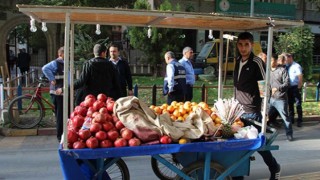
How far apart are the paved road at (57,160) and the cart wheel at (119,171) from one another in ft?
3.00

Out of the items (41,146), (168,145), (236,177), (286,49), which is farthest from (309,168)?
(286,49)

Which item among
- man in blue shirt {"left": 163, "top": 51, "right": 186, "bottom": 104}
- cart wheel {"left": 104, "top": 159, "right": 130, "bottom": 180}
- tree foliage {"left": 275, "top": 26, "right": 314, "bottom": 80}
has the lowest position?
cart wheel {"left": 104, "top": 159, "right": 130, "bottom": 180}

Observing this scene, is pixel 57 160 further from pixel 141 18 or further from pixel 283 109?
pixel 283 109

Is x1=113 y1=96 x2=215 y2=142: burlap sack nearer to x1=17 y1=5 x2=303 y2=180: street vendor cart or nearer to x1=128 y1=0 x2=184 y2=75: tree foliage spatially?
x1=17 y1=5 x2=303 y2=180: street vendor cart

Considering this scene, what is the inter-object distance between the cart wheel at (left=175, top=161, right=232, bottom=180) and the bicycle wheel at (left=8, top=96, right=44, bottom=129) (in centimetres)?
575

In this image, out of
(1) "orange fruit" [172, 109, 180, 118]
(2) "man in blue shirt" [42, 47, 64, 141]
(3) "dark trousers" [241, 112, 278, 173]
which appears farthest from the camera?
(2) "man in blue shirt" [42, 47, 64, 141]

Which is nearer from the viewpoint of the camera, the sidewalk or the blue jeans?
the sidewalk

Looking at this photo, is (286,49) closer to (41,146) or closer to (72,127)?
(41,146)

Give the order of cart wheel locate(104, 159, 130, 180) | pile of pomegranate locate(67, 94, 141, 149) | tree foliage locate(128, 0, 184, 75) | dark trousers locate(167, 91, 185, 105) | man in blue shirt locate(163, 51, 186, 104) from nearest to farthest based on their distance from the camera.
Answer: pile of pomegranate locate(67, 94, 141, 149) < cart wheel locate(104, 159, 130, 180) < man in blue shirt locate(163, 51, 186, 104) < dark trousers locate(167, 91, 185, 105) < tree foliage locate(128, 0, 184, 75)

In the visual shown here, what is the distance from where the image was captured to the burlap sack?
369 cm

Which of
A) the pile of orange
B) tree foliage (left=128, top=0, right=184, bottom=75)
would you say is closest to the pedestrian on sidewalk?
the pile of orange

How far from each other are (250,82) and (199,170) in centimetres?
139

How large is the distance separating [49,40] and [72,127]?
2029 cm

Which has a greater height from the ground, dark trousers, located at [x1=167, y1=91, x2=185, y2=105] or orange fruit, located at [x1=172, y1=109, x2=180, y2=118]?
orange fruit, located at [x1=172, y1=109, x2=180, y2=118]
